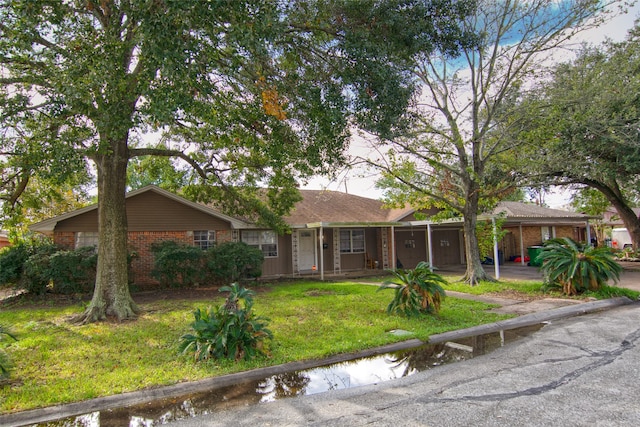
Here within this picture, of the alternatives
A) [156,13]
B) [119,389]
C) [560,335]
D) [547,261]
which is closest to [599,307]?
[547,261]

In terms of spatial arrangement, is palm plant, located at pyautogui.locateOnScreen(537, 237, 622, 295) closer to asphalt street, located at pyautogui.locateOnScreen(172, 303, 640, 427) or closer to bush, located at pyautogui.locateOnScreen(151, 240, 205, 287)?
asphalt street, located at pyautogui.locateOnScreen(172, 303, 640, 427)

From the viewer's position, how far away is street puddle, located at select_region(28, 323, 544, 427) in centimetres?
443

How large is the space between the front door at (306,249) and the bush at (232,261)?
3878mm

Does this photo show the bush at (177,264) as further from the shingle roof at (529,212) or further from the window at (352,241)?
the shingle roof at (529,212)

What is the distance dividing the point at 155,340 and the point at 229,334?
2.16 m

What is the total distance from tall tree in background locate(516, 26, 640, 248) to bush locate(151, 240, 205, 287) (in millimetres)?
11708

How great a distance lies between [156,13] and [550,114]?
11.7m

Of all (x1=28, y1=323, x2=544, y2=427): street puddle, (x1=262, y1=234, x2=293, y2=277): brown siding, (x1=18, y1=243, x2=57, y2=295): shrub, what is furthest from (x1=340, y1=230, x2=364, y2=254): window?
(x1=28, y1=323, x2=544, y2=427): street puddle

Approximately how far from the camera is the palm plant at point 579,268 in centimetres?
1086

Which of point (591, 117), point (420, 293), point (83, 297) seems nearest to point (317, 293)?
point (420, 293)

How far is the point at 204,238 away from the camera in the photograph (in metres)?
16.0

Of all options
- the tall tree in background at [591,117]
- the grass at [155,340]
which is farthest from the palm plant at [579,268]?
the tall tree in background at [591,117]

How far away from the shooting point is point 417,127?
12953 mm

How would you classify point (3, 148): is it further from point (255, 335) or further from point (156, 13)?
point (255, 335)
